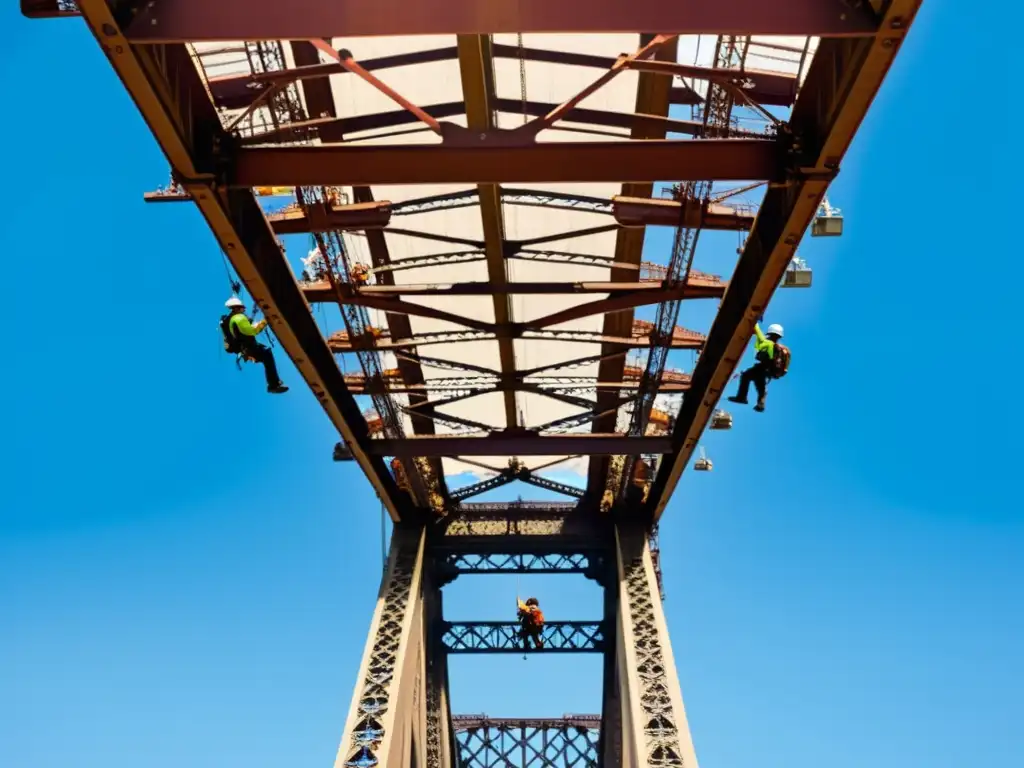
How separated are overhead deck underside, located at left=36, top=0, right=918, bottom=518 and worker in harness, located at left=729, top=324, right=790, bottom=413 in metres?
0.32

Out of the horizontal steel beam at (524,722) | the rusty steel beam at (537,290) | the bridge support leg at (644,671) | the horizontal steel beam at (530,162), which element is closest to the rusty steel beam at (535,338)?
the rusty steel beam at (537,290)

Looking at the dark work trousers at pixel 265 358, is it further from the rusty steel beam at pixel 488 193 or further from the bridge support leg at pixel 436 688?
the bridge support leg at pixel 436 688

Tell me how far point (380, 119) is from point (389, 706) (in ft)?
38.7

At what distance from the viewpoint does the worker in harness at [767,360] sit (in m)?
16.5

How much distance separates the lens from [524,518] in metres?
29.9

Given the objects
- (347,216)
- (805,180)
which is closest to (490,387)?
(347,216)

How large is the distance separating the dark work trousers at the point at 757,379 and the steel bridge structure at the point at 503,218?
0.53m

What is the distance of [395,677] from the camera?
22281 millimetres

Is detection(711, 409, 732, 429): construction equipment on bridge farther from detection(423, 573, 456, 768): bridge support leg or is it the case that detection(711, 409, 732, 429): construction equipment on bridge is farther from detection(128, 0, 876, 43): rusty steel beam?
detection(128, 0, 876, 43): rusty steel beam

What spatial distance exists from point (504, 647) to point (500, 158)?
2130cm

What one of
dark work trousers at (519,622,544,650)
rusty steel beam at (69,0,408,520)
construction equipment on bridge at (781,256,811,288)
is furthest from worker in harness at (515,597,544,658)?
construction equipment on bridge at (781,256,811,288)

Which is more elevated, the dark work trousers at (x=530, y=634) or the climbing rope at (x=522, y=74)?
the climbing rope at (x=522, y=74)

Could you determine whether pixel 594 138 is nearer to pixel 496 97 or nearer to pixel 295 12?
pixel 496 97

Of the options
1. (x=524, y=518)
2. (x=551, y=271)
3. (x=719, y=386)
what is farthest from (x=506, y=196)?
(x=524, y=518)
